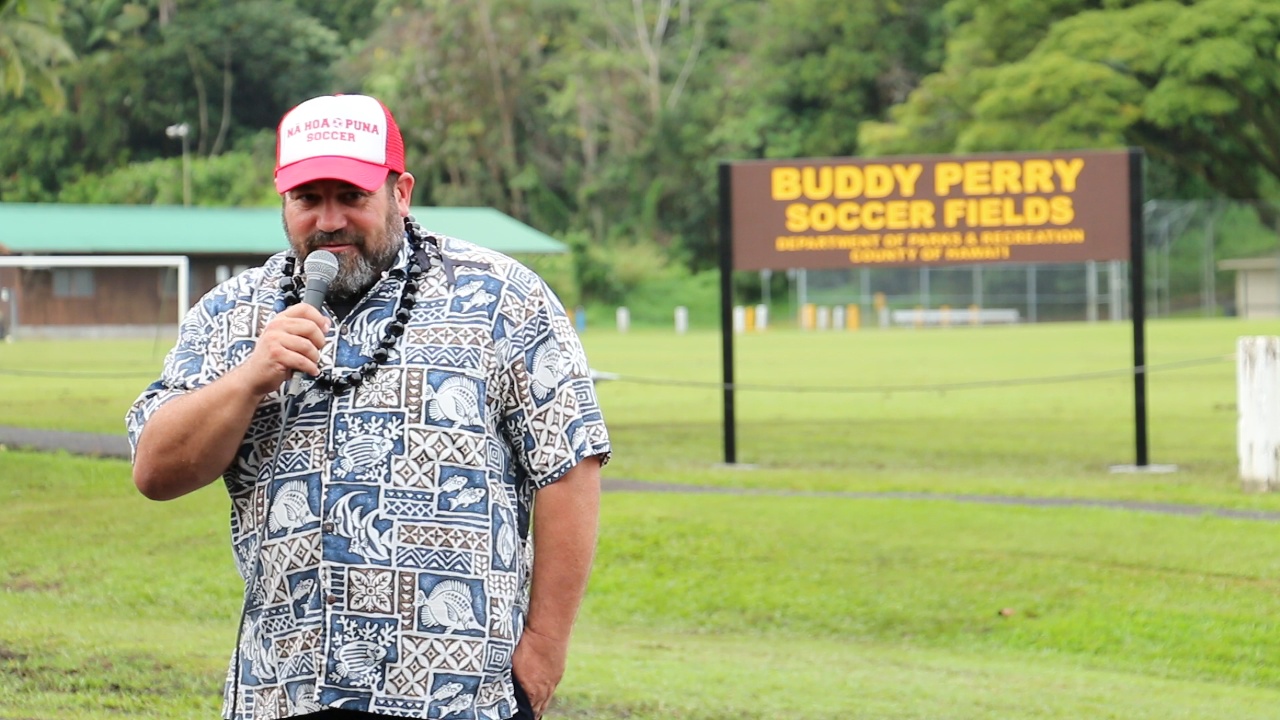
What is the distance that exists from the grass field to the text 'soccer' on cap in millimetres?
4300

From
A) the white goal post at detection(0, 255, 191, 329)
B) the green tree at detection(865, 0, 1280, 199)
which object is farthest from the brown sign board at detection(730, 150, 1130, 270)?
the green tree at detection(865, 0, 1280, 199)

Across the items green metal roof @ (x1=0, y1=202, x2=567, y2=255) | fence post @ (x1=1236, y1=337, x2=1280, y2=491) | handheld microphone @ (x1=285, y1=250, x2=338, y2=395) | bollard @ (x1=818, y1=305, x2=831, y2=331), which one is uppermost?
green metal roof @ (x1=0, y1=202, x2=567, y2=255)

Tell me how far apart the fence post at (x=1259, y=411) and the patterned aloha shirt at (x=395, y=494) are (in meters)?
11.3

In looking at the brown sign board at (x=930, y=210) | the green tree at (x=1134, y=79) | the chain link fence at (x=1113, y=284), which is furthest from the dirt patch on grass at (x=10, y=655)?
the chain link fence at (x=1113, y=284)

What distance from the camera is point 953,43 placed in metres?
58.2

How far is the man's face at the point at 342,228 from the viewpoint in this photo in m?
3.09

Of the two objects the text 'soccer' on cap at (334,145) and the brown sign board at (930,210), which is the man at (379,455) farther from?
the brown sign board at (930,210)

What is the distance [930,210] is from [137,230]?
40.6 m

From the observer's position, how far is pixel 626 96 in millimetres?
72062

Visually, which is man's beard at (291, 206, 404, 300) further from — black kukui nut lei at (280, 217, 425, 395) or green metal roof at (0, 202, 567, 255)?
green metal roof at (0, 202, 567, 255)

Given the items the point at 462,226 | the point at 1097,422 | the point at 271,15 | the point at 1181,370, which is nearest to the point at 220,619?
the point at 1097,422

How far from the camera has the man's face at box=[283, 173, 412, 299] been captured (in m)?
3.09

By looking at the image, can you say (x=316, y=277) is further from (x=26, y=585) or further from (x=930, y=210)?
(x=930, y=210)

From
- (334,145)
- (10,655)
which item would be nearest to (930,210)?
(10,655)
